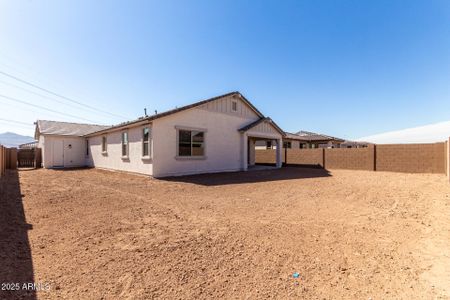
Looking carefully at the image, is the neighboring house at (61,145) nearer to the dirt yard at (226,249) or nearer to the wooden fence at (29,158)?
the wooden fence at (29,158)

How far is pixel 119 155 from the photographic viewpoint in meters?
14.8

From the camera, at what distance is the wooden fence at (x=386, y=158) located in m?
13.5

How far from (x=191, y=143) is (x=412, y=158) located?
14213mm

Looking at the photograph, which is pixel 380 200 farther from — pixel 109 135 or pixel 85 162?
pixel 85 162

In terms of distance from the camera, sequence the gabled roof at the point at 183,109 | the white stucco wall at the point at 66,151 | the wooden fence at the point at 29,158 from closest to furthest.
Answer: the gabled roof at the point at 183,109, the white stucco wall at the point at 66,151, the wooden fence at the point at 29,158

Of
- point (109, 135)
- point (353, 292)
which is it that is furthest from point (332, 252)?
point (109, 135)

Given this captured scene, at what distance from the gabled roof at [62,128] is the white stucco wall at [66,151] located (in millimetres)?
469

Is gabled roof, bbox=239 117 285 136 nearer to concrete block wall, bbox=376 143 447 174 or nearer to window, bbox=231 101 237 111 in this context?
window, bbox=231 101 237 111

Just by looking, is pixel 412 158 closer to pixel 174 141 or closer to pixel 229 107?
pixel 229 107

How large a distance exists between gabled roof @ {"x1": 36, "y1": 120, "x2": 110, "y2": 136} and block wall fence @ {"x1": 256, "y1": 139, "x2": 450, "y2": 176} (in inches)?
821

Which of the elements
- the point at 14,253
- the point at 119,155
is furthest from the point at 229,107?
the point at 14,253

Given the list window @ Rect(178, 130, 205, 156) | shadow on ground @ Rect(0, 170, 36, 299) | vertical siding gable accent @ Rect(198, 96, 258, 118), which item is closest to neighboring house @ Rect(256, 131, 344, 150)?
vertical siding gable accent @ Rect(198, 96, 258, 118)

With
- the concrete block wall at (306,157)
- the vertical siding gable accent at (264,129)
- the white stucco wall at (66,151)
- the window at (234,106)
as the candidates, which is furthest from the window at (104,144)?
the concrete block wall at (306,157)

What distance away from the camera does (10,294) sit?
2.46 metres
